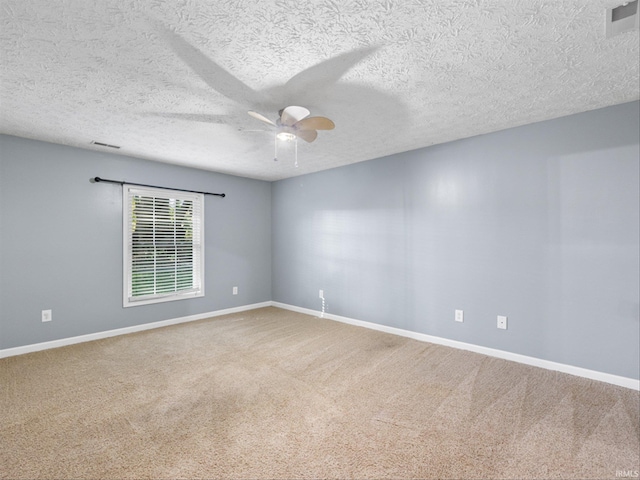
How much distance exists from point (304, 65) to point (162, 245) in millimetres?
3530

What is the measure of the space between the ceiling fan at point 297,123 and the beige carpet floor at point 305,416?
2.18 m

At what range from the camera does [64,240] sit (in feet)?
12.1

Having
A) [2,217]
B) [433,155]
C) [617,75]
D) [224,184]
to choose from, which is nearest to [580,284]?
[617,75]

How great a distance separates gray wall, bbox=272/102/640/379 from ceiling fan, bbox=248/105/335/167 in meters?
1.86

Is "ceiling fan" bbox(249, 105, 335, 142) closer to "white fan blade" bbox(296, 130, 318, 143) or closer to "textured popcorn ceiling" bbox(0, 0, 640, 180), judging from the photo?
"white fan blade" bbox(296, 130, 318, 143)

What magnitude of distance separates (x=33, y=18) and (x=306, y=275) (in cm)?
431

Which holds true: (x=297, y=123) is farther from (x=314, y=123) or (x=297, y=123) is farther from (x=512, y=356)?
(x=512, y=356)

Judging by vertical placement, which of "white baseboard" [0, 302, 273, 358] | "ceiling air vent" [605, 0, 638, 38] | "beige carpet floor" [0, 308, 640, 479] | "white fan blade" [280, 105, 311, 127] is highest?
"ceiling air vent" [605, 0, 638, 38]

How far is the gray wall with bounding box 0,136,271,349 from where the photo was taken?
11.0 feet

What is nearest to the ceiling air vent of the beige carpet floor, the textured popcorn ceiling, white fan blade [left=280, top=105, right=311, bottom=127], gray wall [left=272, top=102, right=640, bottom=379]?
the textured popcorn ceiling

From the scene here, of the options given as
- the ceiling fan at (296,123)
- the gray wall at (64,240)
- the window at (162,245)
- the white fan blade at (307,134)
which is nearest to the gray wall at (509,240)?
the white fan blade at (307,134)

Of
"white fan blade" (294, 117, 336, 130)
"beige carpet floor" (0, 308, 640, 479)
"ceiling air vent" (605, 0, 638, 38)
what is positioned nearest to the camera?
"ceiling air vent" (605, 0, 638, 38)

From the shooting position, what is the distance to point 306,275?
5.33 meters

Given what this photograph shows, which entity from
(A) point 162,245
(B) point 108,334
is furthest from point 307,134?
(B) point 108,334
